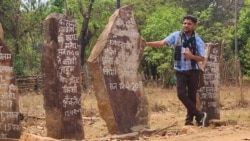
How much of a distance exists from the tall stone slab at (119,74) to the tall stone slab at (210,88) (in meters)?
1.58

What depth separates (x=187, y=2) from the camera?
98.7 feet

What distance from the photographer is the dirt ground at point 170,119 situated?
688cm

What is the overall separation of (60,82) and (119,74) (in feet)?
3.45

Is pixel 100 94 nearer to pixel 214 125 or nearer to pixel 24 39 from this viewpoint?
pixel 214 125

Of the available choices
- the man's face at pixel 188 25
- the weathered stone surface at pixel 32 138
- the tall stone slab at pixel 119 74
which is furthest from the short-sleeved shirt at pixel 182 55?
the weathered stone surface at pixel 32 138

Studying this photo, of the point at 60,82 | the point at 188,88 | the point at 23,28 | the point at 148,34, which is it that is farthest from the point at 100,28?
the point at 60,82

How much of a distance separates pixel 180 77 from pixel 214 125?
41.4 inches

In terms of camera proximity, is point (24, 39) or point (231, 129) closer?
point (231, 129)

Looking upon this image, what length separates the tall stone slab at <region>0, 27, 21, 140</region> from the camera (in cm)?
674

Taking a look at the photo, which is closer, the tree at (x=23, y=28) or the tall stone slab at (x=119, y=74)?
the tall stone slab at (x=119, y=74)

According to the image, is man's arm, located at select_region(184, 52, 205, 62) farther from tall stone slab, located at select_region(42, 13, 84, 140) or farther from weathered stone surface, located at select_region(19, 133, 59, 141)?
weathered stone surface, located at select_region(19, 133, 59, 141)

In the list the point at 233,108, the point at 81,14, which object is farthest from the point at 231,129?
the point at 81,14

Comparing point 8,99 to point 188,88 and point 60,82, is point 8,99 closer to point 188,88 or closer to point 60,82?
point 60,82

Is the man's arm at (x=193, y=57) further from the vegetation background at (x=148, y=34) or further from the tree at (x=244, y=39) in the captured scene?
the tree at (x=244, y=39)
